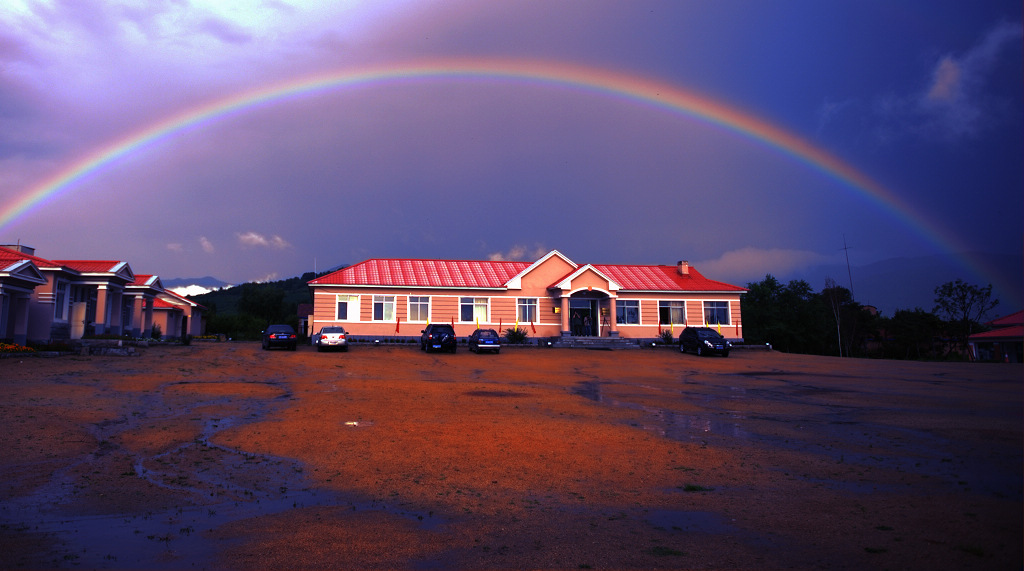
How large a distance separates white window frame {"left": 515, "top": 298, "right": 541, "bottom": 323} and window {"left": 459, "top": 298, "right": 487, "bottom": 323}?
233cm

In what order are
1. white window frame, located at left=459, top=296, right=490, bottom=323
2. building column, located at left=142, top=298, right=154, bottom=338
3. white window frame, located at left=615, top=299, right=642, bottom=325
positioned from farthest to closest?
1. building column, located at left=142, top=298, right=154, bottom=338
2. white window frame, located at left=615, top=299, right=642, bottom=325
3. white window frame, located at left=459, top=296, right=490, bottom=323

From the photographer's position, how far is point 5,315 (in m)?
30.0

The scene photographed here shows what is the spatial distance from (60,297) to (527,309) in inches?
1107

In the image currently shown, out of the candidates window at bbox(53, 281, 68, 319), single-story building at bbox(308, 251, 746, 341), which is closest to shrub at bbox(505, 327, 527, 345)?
single-story building at bbox(308, 251, 746, 341)

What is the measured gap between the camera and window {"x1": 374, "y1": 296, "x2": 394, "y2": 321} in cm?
4184

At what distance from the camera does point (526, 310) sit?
44344 mm

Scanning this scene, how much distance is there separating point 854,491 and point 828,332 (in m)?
71.4

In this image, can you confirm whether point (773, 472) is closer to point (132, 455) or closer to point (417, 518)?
point (417, 518)

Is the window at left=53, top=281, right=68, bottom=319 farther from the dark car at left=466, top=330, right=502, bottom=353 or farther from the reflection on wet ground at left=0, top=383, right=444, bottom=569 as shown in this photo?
the reflection on wet ground at left=0, top=383, right=444, bottom=569

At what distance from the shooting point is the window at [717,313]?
46156 millimetres

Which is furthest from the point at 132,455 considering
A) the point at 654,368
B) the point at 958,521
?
the point at 654,368

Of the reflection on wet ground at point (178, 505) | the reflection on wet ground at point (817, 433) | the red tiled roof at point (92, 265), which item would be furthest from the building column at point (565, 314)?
the reflection on wet ground at point (178, 505)

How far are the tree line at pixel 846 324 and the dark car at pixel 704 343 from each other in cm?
2806

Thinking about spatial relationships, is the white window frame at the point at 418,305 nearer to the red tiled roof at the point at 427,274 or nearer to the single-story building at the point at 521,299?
the single-story building at the point at 521,299
